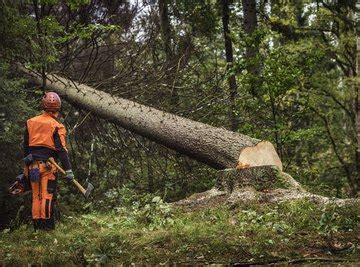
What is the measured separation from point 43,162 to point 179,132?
2944 mm

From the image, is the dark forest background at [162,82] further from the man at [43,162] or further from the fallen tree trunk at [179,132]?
the man at [43,162]

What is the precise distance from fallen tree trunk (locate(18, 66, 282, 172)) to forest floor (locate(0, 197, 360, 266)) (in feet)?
5.29

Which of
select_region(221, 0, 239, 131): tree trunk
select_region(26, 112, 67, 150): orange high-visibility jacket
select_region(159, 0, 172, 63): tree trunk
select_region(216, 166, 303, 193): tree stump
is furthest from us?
select_region(159, 0, 172, 63): tree trunk

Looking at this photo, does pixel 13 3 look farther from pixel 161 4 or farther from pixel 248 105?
pixel 161 4

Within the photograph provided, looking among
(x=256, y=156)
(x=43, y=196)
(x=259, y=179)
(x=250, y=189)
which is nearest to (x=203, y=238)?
(x=250, y=189)

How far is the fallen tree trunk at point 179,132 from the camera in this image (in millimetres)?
8055

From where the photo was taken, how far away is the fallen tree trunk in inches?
317

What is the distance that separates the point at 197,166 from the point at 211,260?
7.14 m

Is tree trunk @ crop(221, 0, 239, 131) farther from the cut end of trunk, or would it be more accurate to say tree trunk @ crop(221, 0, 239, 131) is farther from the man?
the man

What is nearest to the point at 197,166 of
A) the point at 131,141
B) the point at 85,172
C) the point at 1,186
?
the point at 131,141

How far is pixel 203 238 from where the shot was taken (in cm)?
488

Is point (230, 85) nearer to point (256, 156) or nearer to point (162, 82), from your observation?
point (162, 82)

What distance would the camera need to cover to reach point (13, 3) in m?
7.59

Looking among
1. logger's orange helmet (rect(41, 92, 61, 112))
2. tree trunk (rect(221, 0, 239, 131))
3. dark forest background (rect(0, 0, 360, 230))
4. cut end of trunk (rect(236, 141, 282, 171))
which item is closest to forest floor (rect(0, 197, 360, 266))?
cut end of trunk (rect(236, 141, 282, 171))
